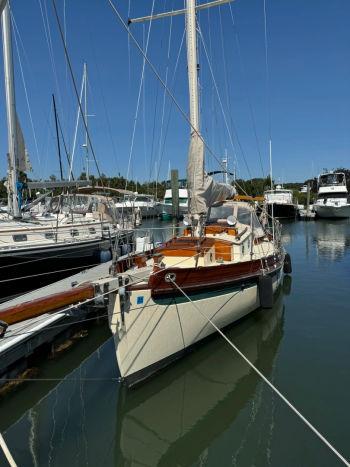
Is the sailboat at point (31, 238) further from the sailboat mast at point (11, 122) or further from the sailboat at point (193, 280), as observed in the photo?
the sailboat at point (193, 280)

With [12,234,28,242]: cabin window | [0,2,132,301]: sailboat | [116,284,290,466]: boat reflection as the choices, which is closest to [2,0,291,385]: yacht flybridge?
[116,284,290,466]: boat reflection

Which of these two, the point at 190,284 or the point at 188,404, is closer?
the point at 188,404

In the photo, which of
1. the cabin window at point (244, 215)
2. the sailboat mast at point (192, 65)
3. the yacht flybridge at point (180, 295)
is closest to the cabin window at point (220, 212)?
the cabin window at point (244, 215)

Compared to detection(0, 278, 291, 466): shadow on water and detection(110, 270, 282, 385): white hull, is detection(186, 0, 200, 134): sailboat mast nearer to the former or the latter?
detection(110, 270, 282, 385): white hull

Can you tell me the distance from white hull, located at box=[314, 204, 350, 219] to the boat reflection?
4219cm

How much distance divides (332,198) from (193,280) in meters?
46.1

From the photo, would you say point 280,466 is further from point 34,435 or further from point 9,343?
point 9,343

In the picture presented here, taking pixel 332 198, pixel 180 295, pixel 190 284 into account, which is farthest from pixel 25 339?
pixel 332 198

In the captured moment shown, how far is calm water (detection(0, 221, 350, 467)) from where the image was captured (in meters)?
5.25

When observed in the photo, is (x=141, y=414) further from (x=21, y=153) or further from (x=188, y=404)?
(x=21, y=153)

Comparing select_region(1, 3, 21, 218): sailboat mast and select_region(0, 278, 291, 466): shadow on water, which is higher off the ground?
select_region(1, 3, 21, 218): sailboat mast

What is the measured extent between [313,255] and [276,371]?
15004 millimetres

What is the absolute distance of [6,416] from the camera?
617 cm

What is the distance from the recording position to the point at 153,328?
264 inches
